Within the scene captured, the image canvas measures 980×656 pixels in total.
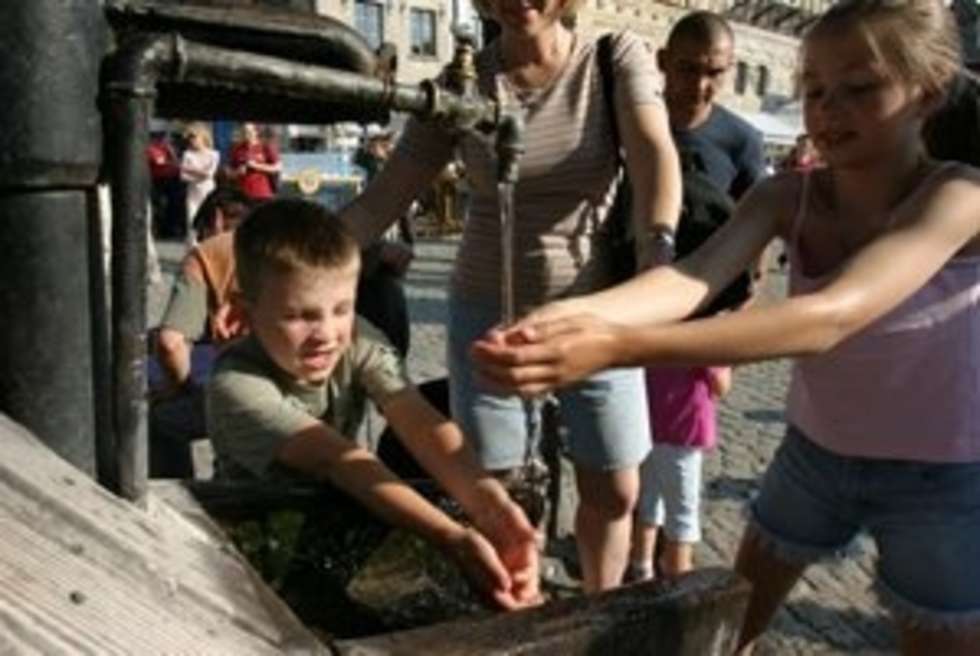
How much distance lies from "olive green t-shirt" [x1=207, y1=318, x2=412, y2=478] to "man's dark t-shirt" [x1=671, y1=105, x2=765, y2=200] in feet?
4.91

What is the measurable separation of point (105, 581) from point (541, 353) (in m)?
0.53

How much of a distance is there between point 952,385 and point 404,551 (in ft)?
3.17

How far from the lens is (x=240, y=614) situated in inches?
51.0

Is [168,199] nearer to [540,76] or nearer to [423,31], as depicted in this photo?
[540,76]

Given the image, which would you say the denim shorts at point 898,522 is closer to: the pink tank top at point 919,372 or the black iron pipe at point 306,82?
the pink tank top at point 919,372

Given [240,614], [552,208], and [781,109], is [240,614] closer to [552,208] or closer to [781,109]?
[552,208]

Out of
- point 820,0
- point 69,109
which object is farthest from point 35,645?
point 820,0

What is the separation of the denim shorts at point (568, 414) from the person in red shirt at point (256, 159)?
8.74 m

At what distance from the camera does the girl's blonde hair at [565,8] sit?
114 inches

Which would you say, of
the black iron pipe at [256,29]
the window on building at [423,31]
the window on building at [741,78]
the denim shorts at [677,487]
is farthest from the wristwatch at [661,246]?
the window on building at [741,78]

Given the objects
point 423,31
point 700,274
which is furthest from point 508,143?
point 423,31

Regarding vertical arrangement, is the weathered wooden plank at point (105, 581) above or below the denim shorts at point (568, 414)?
above

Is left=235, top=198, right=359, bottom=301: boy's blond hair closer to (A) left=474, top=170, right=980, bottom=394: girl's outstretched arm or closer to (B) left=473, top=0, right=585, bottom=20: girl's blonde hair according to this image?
(A) left=474, top=170, right=980, bottom=394: girl's outstretched arm

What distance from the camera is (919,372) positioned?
223 centimetres
